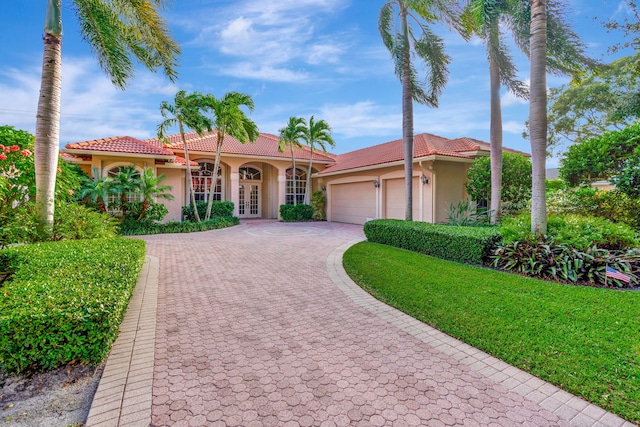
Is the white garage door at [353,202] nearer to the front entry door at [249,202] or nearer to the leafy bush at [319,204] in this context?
the leafy bush at [319,204]

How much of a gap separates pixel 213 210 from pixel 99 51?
10841mm

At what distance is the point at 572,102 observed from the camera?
2159 cm

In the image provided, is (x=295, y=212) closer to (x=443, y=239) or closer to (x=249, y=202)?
(x=249, y=202)

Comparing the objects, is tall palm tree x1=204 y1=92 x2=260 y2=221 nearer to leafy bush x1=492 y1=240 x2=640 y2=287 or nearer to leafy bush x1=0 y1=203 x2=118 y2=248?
leafy bush x1=0 y1=203 x2=118 y2=248

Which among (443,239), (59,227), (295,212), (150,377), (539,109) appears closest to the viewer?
(150,377)

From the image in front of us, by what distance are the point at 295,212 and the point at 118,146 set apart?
10359 millimetres

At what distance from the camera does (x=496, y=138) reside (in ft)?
34.6

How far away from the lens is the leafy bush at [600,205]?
906cm

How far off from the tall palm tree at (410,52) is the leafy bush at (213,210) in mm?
11685

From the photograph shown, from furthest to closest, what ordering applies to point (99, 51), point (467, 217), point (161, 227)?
point (161, 227) → point (467, 217) → point (99, 51)

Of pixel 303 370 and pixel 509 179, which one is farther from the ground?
pixel 509 179

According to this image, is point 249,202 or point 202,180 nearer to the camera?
point 202,180

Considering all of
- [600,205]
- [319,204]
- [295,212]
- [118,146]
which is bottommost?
[295,212]

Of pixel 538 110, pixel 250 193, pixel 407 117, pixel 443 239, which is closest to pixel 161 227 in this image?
pixel 250 193
